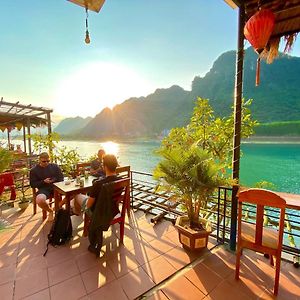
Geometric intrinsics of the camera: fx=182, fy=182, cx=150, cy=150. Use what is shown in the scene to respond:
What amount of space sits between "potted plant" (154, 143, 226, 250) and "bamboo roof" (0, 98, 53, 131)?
5726 mm

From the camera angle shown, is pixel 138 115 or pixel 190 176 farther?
pixel 138 115

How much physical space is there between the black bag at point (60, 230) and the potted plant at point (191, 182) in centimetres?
139

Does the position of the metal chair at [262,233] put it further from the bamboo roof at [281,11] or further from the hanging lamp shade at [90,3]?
the hanging lamp shade at [90,3]

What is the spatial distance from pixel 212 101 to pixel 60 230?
47549 mm

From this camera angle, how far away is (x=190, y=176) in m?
2.34

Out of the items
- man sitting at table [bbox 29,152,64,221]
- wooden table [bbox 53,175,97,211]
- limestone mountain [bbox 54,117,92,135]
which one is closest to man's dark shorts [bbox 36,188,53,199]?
man sitting at table [bbox 29,152,64,221]

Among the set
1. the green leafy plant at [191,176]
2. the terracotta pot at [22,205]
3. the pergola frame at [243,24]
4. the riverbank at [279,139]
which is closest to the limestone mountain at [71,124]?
the riverbank at [279,139]

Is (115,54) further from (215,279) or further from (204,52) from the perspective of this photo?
(215,279)

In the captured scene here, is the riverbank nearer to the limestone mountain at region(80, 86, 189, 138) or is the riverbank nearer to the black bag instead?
the limestone mountain at region(80, 86, 189, 138)

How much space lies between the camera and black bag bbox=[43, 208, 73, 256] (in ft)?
8.27

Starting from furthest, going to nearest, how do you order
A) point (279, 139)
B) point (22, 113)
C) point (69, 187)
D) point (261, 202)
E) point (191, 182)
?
point (279, 139) < point (22, 113) < point (69, 187) < point (191, 182) < point (261, 202)

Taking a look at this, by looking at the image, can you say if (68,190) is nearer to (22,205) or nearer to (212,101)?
(22,205)

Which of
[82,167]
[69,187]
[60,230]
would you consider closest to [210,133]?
[82,167]

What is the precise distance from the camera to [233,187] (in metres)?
2.38
